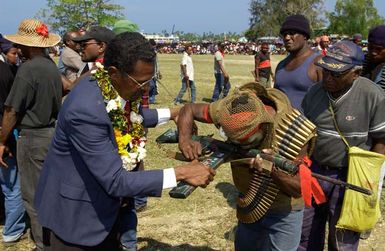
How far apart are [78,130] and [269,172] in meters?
1.19

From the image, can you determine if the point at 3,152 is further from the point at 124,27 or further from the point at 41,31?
the point at 124,27

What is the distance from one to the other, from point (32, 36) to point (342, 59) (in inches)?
120

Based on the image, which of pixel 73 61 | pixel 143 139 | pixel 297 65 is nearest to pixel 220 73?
pixel 73 61

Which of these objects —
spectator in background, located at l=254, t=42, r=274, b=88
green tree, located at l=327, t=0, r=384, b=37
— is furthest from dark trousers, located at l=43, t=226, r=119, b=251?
green tree, located at l=327, t=0, r=384, b=37

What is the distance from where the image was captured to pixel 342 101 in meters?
3.45

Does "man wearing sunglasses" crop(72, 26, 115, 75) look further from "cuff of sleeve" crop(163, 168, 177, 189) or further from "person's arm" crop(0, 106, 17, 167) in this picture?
"cuff of sleeve" crop(163, 168, 177, 189)

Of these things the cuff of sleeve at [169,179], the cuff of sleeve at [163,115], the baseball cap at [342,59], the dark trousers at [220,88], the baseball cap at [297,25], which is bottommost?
the dark trousers at [220,88]

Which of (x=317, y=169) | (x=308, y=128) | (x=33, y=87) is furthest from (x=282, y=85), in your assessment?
(x=33, y=87)

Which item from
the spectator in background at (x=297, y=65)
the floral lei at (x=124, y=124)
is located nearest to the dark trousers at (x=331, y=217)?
the spectator in background at (x=297, y=65)

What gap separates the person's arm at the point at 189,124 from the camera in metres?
2.86

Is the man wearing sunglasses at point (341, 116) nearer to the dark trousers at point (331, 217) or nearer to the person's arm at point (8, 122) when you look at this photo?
the dark trousers at point (331, 217)

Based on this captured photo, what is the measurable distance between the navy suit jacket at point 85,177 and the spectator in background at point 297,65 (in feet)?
8.53

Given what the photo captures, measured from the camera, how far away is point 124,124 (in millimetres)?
2871

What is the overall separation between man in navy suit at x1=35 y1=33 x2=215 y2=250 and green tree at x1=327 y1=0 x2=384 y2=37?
3061 inches
